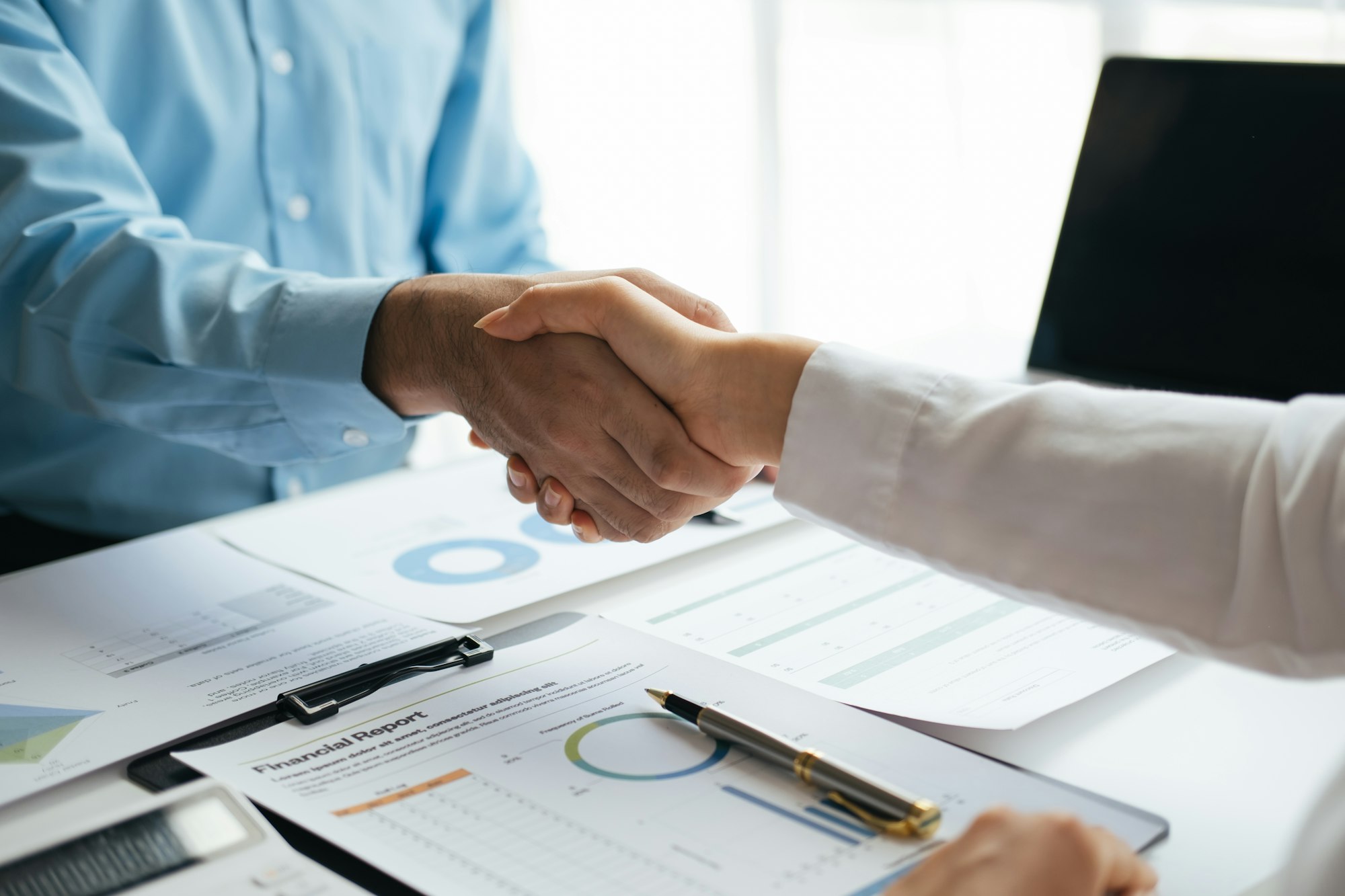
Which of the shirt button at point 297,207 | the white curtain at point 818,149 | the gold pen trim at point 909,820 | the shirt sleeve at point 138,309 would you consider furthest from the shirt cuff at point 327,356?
the white curtain at point 818,149

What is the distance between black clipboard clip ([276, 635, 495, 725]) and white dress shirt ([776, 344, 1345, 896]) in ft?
0.78

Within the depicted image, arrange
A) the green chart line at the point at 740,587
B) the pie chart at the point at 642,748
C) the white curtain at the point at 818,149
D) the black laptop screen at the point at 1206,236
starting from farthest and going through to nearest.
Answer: the white curtain at the point at 818,149
the black laptop screen at the point at 1206,236
the green chart line at the point at 740,587
the pie chart at the point at 642,748

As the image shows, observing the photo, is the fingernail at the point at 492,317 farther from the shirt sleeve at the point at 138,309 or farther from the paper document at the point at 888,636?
the paper document at the point at 888,636

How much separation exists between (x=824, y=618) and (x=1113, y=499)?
25 centimetres

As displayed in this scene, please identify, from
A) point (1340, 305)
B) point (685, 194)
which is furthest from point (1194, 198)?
point (685, 194)

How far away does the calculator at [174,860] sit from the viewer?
0.49m

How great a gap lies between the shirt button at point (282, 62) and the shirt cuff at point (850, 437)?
2.81ft

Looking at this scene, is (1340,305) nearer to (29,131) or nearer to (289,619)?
(289,619)

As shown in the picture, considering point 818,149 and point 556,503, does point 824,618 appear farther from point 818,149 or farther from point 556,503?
point 818,149

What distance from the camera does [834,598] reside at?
82 centimetres

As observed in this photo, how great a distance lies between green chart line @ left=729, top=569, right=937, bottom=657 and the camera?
2.44 feet

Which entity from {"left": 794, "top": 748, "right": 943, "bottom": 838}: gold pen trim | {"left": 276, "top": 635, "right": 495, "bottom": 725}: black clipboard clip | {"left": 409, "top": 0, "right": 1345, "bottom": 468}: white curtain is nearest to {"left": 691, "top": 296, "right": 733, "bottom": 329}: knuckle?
{"left": 276, "top": 635, "right": 495, "bottom": 725}: black clipboard clip

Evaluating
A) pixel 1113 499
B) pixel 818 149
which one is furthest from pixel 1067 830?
pixel 818 149

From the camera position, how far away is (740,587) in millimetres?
848
